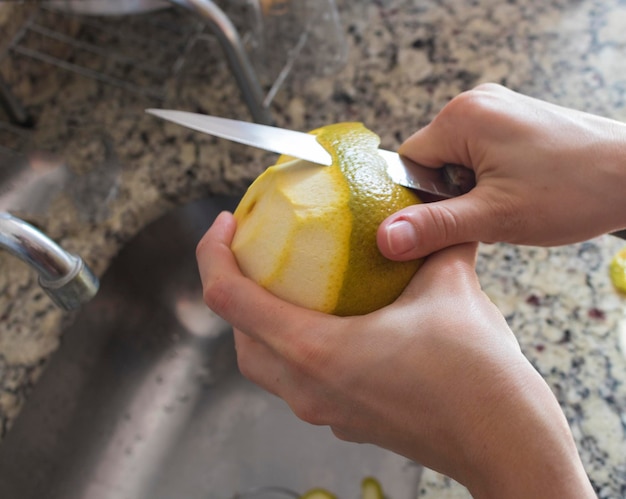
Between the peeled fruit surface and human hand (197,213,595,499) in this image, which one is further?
the peeled fruit surface

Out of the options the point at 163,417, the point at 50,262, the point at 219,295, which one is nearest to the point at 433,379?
the point at 219,295

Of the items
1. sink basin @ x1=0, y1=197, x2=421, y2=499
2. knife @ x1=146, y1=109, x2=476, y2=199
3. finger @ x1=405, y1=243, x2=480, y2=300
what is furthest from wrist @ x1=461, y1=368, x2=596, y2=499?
sink basin @ x1=0, y1=197, x2=421, y2=499

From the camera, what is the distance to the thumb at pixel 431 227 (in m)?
0.57

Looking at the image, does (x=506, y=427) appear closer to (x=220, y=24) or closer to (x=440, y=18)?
(x=220, y=24)

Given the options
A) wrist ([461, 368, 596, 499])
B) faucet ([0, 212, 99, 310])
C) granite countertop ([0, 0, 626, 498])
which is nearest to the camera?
wrist ([461, 368, 596, 499])

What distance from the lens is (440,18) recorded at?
49.1 inches

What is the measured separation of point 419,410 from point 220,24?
674mm

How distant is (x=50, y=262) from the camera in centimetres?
61

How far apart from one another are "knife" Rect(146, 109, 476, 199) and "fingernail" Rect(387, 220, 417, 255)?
9cm

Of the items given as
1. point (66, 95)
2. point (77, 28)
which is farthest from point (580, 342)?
point (77, 28)

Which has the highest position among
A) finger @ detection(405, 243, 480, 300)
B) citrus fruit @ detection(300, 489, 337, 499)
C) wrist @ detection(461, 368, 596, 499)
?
finger @ detection(405, 243, 480, 300)

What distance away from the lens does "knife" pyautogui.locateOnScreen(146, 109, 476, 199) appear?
0.63 meters

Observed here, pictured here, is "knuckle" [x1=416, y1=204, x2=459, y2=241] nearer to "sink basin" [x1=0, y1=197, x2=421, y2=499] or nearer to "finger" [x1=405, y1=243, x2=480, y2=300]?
"finger" [x1=405, y1=243, x2=480, y2=300]

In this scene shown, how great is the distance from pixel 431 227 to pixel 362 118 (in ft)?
1.88
